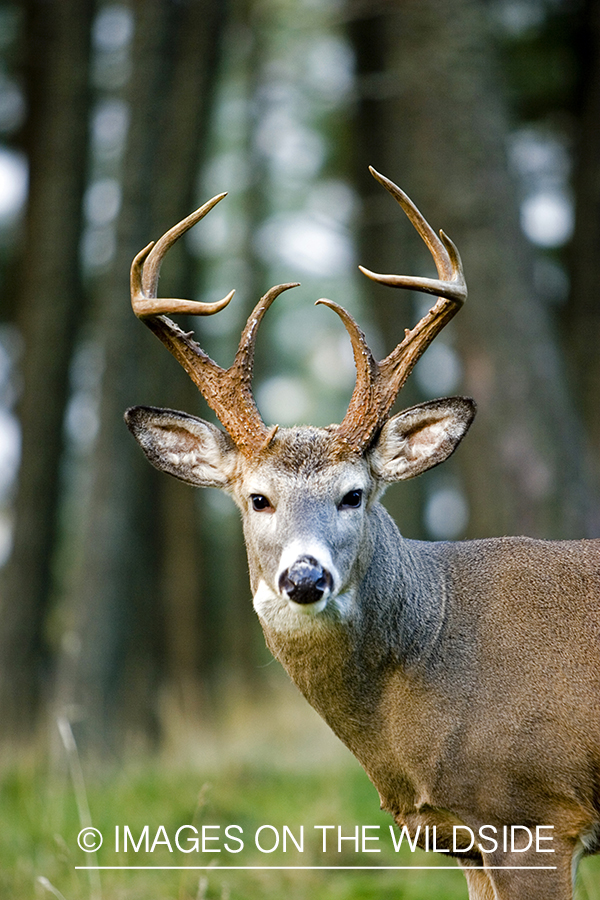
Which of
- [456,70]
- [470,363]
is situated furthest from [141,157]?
[470,363]

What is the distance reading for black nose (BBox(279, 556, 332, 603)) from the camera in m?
3.98

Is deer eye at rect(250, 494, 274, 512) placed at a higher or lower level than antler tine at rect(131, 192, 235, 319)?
lower

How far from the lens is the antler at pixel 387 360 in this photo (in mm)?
4664

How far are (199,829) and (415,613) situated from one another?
3444mm

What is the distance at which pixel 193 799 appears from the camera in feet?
25.9

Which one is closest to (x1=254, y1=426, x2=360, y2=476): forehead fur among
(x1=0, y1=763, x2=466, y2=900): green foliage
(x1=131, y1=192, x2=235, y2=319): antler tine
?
(x1=131, y1=192, x2=235, y2=319): antler tine

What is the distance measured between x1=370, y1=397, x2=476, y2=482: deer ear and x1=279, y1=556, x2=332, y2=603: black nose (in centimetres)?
93

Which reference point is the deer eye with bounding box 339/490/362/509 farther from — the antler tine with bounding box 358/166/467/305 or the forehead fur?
the antler tine with bounding box 358/166/467/305

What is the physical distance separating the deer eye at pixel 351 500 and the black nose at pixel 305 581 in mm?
564

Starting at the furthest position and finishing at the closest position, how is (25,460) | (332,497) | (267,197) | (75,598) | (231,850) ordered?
(267,197) < (25,460) < (75,598) < (231,850) < (332,497)

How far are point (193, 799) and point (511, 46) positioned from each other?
12.2m

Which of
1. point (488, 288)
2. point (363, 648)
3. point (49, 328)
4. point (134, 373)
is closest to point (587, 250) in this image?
point (488, 288)

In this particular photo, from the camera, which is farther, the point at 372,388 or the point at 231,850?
the point at 231,850

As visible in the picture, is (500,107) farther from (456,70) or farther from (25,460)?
(25,460)
